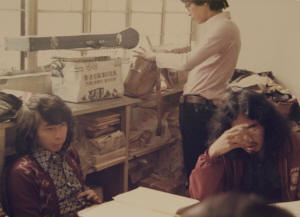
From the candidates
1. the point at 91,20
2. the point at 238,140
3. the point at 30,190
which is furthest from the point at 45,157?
the point at 91,20

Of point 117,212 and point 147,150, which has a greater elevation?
point 117,212

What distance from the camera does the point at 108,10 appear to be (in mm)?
3697

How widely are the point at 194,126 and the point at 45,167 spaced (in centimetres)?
124

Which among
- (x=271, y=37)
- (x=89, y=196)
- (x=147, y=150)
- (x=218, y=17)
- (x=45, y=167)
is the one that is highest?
(x=218, y=17)

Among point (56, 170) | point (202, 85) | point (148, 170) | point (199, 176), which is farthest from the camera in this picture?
point (148, 170)

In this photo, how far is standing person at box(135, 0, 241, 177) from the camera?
9.42 feet

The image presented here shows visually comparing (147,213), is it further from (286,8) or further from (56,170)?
(286,8)

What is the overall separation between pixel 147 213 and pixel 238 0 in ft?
11.8

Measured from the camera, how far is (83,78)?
2.73 meters

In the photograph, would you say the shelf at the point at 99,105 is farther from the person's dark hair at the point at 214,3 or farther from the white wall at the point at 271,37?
the white wall at the point at 271,37

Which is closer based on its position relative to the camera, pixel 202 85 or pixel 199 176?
pixel 199 176

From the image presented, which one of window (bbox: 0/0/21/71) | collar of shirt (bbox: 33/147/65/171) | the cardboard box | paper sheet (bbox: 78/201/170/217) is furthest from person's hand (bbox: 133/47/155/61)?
paper sheet (bbox: 78/201/170/217)

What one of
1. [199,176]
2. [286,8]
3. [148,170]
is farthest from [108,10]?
[199,176]

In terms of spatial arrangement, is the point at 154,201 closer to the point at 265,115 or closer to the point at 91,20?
the point at 265,115
